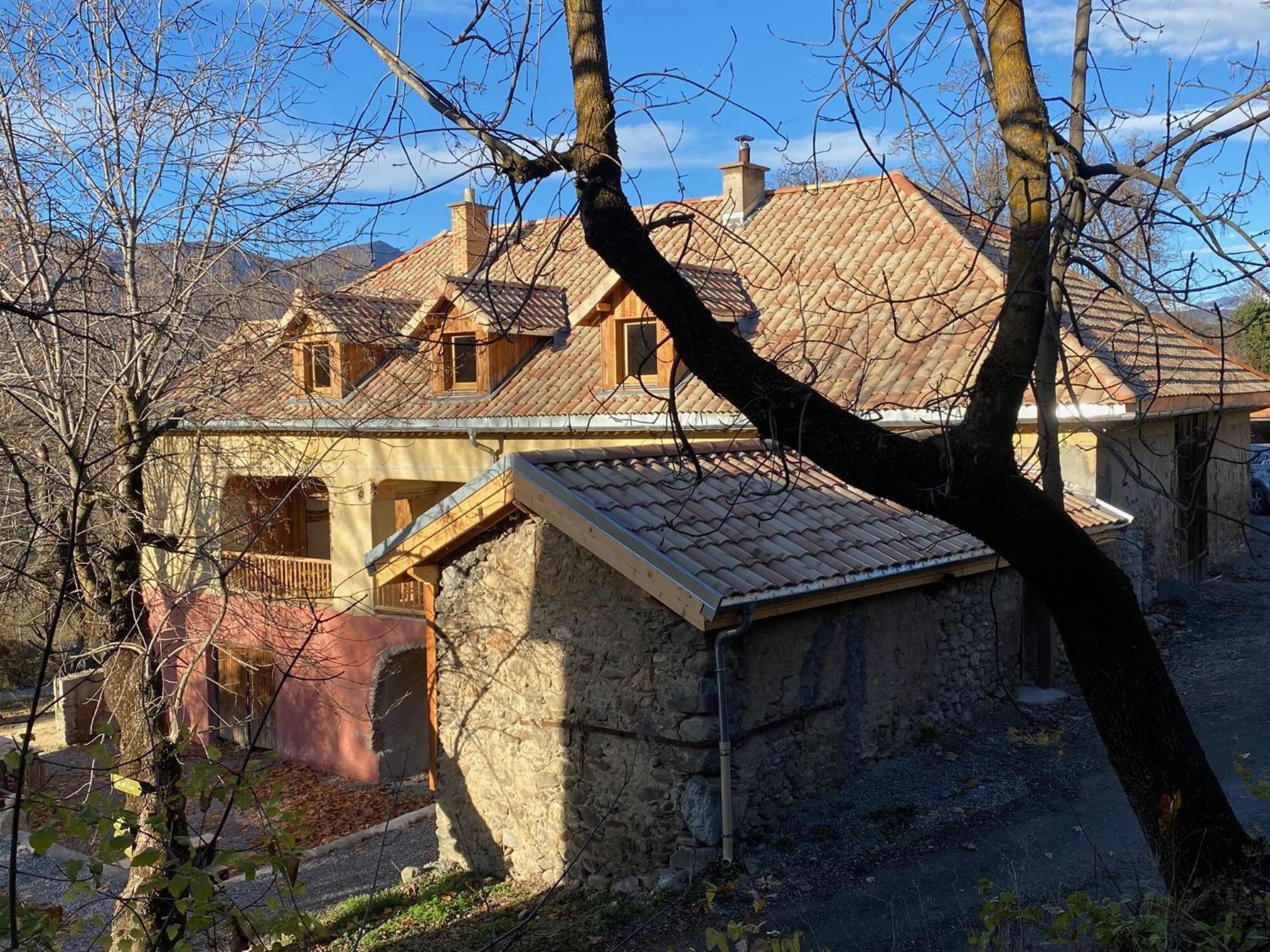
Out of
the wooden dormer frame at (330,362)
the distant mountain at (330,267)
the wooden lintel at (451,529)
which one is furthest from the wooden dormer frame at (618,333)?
the wooden lintel at (451,529)

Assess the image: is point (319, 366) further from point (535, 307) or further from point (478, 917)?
point (478, 917)

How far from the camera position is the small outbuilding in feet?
24.3

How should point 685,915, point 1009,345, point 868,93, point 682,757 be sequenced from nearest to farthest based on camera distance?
point 1009,345 → point 868,93 → point 685,915 → point 682,757

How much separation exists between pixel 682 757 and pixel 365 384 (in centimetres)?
1136

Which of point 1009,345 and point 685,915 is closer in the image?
point 1009,345

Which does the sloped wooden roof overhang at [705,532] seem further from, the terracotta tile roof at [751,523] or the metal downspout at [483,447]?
the metal downspout at [483,447]

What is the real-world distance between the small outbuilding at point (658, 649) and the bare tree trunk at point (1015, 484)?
2.81 meters

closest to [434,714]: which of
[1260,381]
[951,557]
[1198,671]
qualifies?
[951,557]

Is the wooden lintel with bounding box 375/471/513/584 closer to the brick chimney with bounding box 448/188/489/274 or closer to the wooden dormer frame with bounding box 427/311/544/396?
the wooden dormer frame with bounding box 427/311/544/396

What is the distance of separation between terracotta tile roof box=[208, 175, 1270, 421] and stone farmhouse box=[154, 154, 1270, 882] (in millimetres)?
75

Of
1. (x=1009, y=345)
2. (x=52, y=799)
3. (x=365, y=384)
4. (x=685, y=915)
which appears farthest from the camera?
(x=365, y=384)

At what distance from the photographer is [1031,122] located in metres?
4.50

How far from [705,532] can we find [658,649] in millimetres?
920

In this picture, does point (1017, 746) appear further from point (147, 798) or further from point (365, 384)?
point (365, 384)
